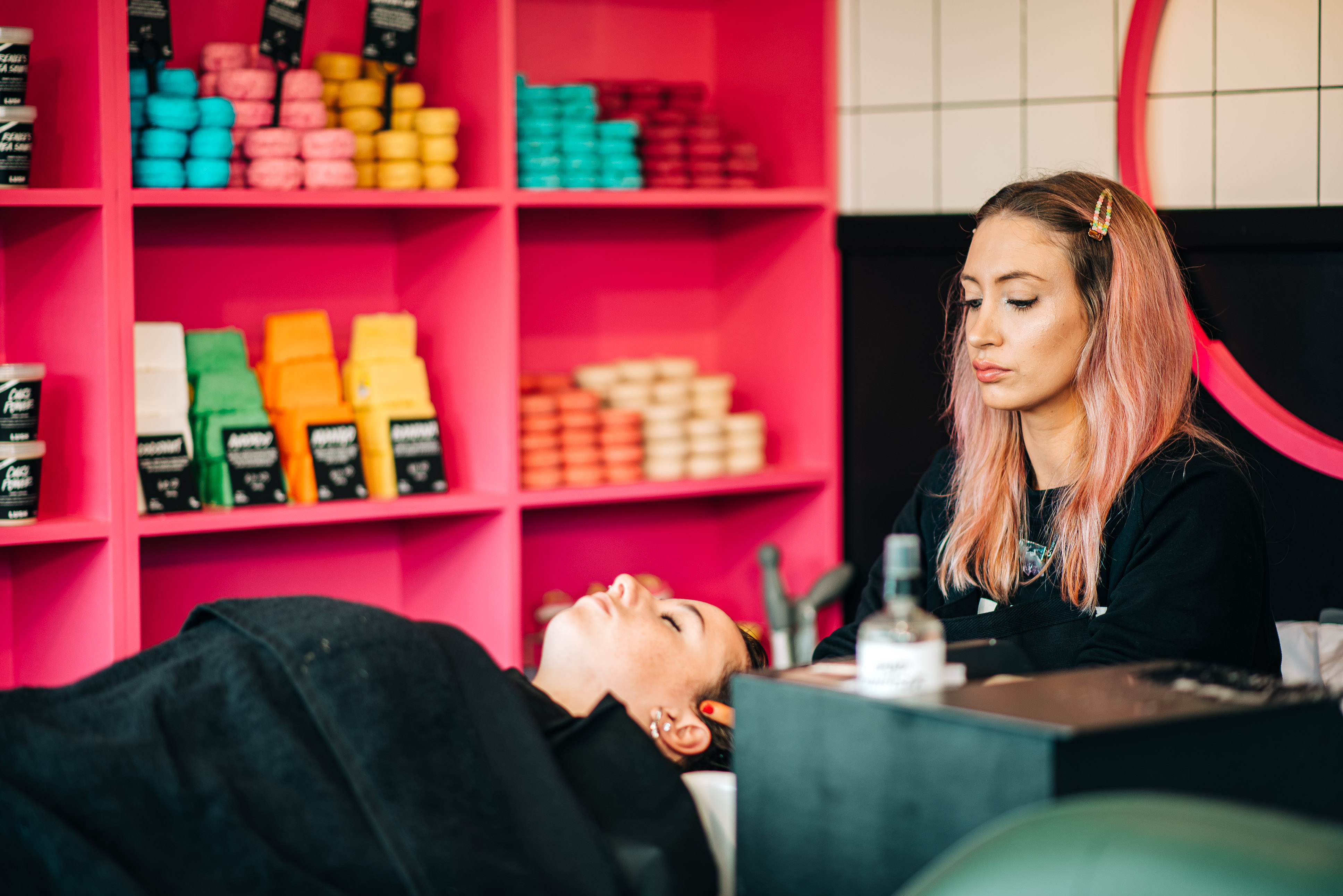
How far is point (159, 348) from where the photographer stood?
2557 mm

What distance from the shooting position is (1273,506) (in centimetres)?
250

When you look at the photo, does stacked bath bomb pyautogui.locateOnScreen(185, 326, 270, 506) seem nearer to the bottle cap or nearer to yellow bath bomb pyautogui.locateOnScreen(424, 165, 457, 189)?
yellow bath bomb pyautogui.locateOnScreen(424, 165, 457, 189)

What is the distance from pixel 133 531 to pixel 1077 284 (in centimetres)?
168

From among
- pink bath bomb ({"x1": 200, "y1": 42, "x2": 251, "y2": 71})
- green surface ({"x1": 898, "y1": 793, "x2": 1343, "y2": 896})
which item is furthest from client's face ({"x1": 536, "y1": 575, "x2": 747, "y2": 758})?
pink bath bomb ({"x1": 200, "y1": 42, "x2": 251, "y2": 71})

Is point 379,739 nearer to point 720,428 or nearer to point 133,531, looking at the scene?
point 133,531

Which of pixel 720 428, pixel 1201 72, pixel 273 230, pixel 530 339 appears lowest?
pixel 720 428

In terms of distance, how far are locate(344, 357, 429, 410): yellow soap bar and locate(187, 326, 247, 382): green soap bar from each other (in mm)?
224

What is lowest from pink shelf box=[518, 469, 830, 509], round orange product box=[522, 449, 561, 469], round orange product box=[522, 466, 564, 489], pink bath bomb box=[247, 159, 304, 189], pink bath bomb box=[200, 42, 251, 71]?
Answer: pink shelf box=[518, 469, 830, 509]

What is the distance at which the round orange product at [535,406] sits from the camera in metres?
2.88

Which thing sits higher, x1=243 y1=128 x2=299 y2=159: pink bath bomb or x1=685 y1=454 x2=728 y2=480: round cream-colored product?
x1=243 y1=128 x2=299 y2=159: pink bath bomb

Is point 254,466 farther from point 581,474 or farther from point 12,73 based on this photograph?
point 12,73

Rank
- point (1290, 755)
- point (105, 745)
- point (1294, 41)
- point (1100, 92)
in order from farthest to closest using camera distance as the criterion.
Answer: point (1100, 92), point (1294, 41), point (105, 745), point (1290, 755)

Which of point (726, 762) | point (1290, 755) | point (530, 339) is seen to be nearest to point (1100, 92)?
point (530, 339)

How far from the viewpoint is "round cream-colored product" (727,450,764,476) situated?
312 centimetres
